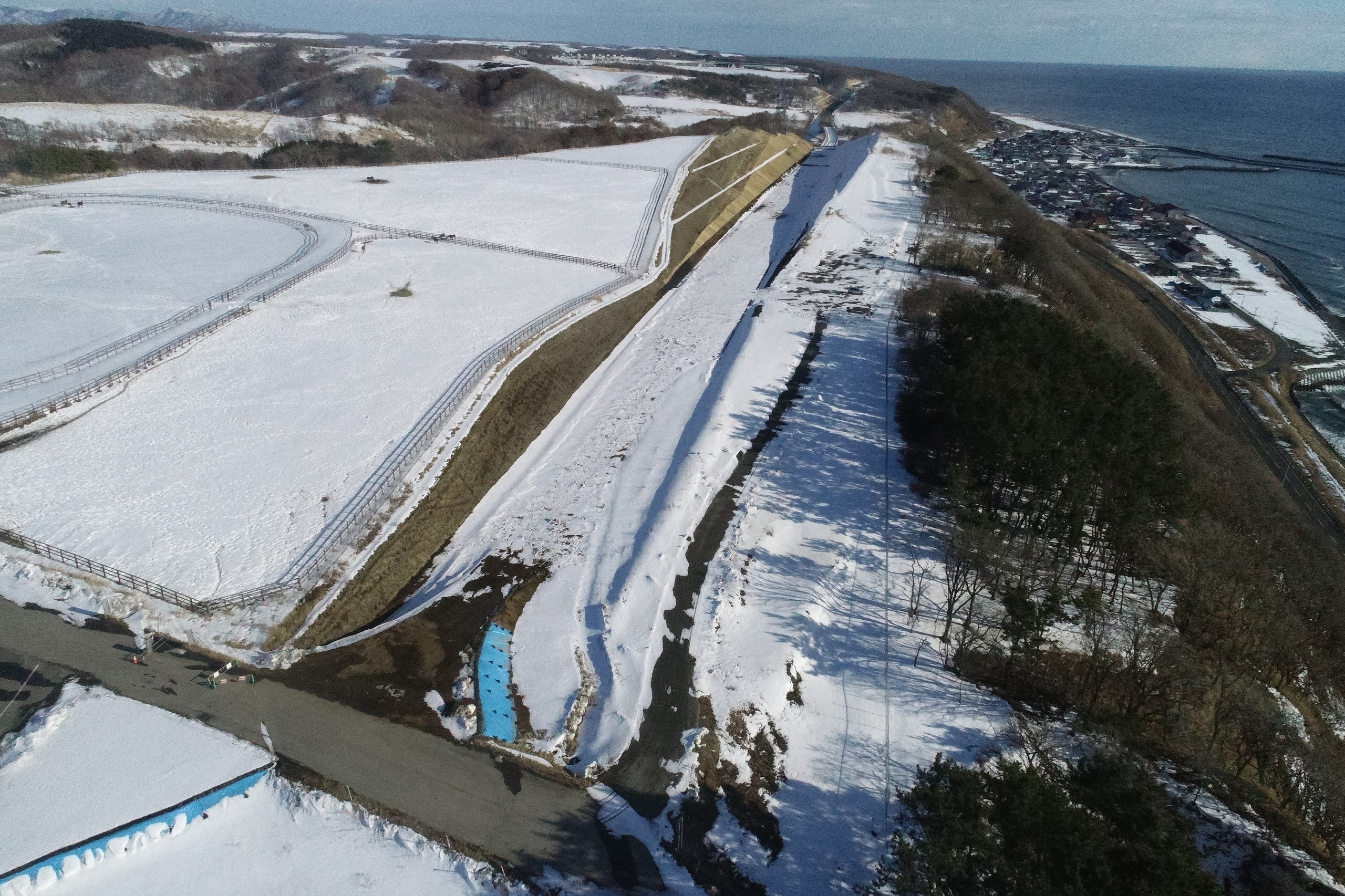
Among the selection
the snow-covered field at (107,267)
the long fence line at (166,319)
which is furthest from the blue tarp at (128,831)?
the snow-covered field at (107,267)

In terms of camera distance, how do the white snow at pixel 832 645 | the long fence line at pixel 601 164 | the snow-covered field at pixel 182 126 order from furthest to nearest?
the long fence line at pixel 601 164 < the snow-covered field at pixel 182 126 < the white snow at pixel 832 645

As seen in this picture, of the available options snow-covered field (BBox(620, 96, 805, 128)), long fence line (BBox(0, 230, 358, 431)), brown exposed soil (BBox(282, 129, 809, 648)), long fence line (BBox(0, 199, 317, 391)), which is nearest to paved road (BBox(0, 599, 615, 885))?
brown exposed soil (BBox(282, 129, 809, 648))

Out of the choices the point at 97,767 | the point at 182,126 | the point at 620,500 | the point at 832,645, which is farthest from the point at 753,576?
the point at 182,126

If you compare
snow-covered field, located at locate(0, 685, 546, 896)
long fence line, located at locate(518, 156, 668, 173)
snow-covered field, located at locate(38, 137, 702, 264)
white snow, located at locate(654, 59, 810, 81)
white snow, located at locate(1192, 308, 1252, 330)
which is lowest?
snow-covered field, located at locate(0, 685, 546, 896)

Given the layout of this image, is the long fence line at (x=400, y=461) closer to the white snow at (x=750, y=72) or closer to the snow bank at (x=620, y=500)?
the snow bank at (x=620, y=500)

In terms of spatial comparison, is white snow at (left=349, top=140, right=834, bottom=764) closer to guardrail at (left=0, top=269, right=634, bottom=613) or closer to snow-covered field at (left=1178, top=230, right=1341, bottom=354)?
guardrail at (left=0, top=269, right=634, bottom=613)

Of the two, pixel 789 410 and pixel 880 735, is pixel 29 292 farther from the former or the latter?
pixel 880 735

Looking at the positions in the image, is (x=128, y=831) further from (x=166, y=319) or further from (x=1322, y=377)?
(x=1322, y=377)
